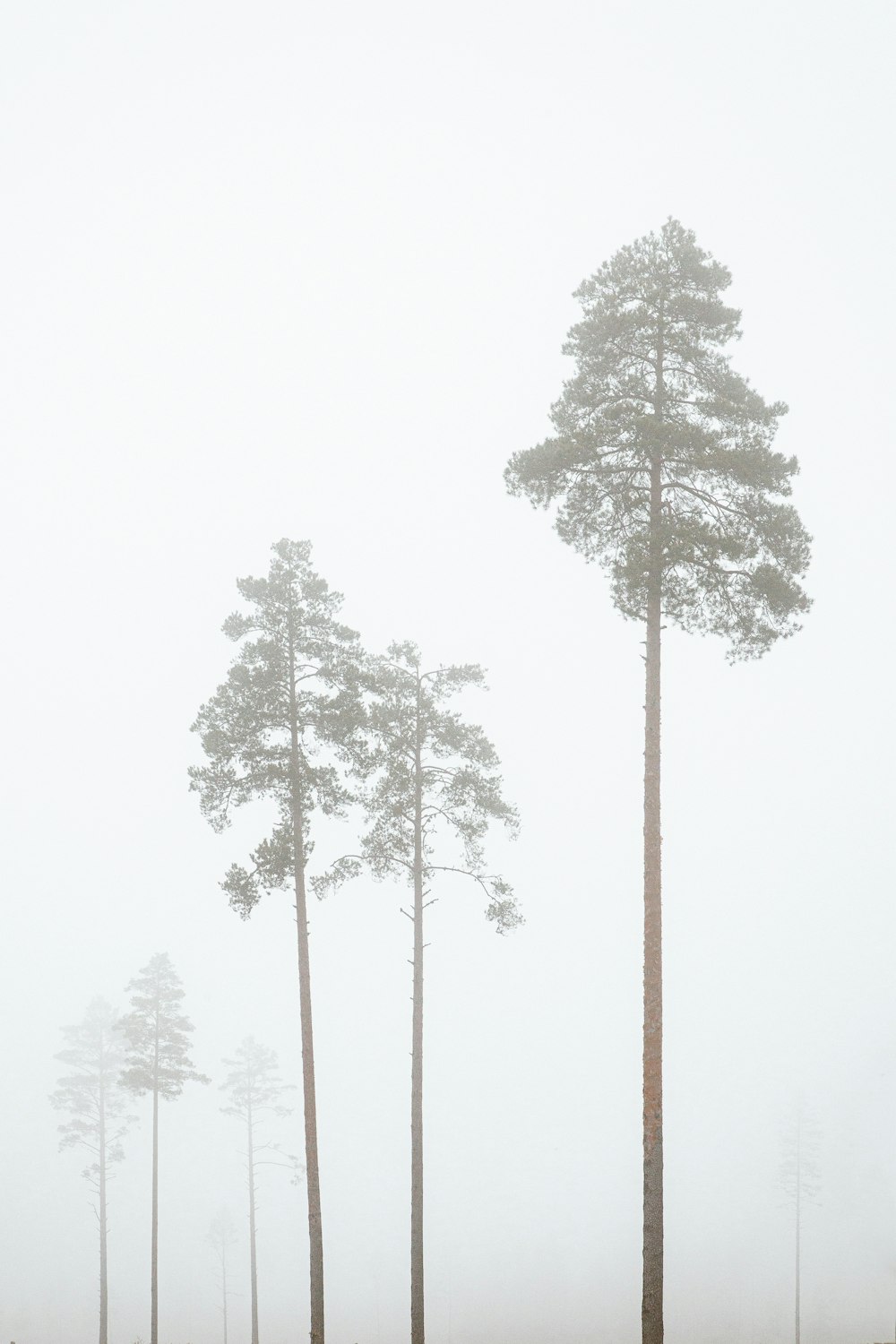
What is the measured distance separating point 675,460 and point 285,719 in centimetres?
858

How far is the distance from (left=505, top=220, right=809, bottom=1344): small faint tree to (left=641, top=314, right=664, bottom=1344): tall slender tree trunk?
51mm

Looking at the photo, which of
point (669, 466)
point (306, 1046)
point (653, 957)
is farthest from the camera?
point (306, 1046)

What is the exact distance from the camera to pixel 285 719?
62.7 ft

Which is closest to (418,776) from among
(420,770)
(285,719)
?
(420,770)

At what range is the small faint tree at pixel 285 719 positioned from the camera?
61.7ft

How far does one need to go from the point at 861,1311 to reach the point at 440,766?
2299 inches

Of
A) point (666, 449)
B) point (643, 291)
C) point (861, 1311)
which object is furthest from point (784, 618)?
point (861, 1311)

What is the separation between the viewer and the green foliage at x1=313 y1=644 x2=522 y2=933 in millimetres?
19938

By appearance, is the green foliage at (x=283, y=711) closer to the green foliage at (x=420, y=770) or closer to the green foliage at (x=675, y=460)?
the green foliage at (x=420, y=770)

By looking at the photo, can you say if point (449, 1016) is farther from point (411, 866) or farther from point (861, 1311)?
point (411, 866)

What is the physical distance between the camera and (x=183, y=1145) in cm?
12150

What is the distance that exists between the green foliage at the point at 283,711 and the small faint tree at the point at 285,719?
2 centimetres

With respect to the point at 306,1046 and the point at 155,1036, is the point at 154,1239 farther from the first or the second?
the point at 306,1046

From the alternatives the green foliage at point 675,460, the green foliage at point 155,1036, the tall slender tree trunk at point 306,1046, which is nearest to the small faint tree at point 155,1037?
the green foliage at point 155,1036
